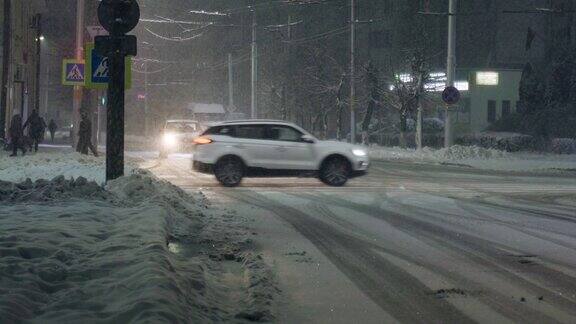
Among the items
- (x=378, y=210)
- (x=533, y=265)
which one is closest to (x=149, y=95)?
(x=378, y=210)

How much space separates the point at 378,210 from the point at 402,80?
32.7 metres

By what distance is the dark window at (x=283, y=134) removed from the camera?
20.0 meters

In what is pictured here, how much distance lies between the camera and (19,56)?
42.9 meters

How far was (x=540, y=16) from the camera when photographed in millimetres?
57562

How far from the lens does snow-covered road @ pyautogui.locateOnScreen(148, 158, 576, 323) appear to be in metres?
7.30

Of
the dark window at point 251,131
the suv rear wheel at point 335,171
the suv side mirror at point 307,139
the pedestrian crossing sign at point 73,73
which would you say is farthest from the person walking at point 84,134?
the suv rear wheel at point 335,171

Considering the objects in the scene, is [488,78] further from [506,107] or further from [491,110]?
[506,107]

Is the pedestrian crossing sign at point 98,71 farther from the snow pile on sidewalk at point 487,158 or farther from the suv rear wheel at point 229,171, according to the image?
the snow pile on sidewalk at point 487,158

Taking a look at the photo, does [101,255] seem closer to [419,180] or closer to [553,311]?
[553,311]

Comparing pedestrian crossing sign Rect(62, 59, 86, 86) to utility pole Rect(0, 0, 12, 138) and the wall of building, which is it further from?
the wall of building

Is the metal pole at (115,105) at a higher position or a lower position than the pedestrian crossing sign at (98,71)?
lower

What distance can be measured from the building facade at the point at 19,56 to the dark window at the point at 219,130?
16598 mm

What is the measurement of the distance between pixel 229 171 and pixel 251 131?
47.4 inches

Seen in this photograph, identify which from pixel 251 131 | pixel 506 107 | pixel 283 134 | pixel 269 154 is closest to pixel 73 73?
pixel 251 131
